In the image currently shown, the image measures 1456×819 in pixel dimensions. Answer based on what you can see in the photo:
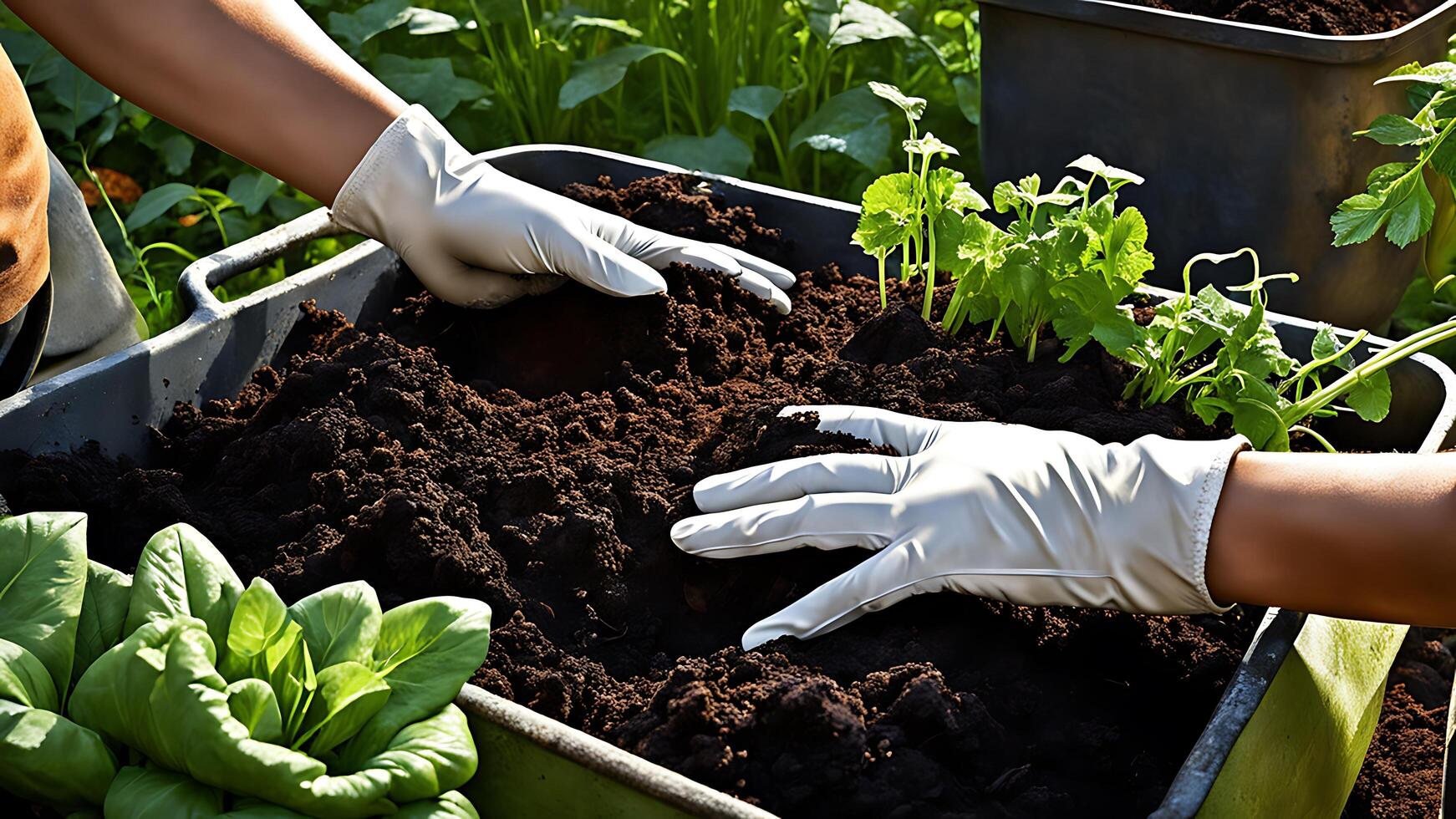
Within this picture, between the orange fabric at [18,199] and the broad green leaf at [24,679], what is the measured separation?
0.62 meters

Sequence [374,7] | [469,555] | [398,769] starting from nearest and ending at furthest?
[398,769], [469,555], [374,7]

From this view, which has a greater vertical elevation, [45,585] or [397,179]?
[397,179]

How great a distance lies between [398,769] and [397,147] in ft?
3.44

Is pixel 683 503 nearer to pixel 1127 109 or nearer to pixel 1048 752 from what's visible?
pixel 1048 752

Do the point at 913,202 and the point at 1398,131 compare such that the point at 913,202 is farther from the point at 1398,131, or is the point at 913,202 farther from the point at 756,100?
the point at 756,100

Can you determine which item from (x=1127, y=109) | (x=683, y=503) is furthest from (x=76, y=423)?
(x=1127, y=109)

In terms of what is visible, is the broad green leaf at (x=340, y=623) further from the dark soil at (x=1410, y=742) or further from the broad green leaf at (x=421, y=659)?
the dark soil at (x=1410, y=742)

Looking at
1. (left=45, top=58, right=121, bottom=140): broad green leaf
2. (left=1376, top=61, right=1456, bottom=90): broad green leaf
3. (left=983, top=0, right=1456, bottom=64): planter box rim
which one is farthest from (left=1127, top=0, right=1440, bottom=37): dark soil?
(left=45, top=58, right=121, bottom=140): broad green leaf

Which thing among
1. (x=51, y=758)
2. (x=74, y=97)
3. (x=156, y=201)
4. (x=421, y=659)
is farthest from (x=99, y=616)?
(x=74, y=97)

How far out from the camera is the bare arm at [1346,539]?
1.16 meters

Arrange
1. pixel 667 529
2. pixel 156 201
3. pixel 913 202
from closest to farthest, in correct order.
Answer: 1. pixel 667 529
2. pixel 913 202
3. pixel 156 201

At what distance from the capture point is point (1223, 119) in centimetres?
206

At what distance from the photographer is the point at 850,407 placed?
149cm

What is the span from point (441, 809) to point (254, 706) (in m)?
0.17
